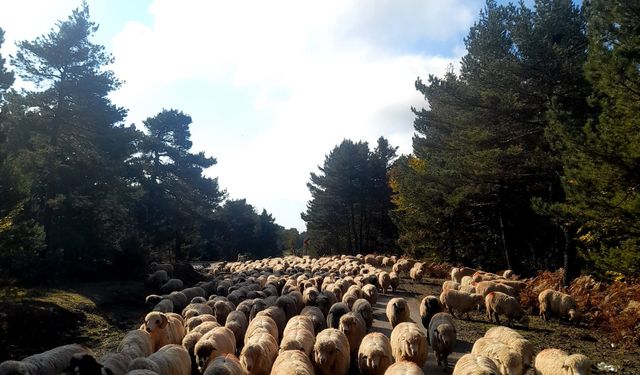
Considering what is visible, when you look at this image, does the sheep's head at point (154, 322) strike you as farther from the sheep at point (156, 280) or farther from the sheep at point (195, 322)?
the sheep at point (156, 280)

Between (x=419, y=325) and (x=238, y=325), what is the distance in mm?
7894

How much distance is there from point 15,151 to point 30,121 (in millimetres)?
2371

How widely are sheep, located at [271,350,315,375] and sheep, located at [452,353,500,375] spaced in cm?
285

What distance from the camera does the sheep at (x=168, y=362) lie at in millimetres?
8703

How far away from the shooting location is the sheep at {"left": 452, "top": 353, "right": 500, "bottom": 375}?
296 inches

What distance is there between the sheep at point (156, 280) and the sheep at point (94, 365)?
19219 mm

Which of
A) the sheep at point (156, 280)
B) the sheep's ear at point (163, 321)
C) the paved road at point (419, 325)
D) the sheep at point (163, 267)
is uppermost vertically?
the sheep at point (163, 267)

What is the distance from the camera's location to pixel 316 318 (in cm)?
1377

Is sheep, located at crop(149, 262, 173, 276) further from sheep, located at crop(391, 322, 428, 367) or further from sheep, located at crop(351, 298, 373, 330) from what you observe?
sheep, located at crop(391, 322, 428, 367)

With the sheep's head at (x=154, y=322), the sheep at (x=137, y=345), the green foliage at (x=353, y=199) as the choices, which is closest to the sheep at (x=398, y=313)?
the sheep's head at (x=154, y=322)

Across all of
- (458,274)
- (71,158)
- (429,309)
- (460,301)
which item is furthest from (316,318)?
(71,158)

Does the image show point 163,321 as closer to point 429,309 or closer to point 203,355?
point 203,355

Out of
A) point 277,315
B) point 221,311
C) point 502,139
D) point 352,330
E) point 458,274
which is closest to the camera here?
Result: point 352,330

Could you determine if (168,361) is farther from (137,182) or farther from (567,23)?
(137,182)
